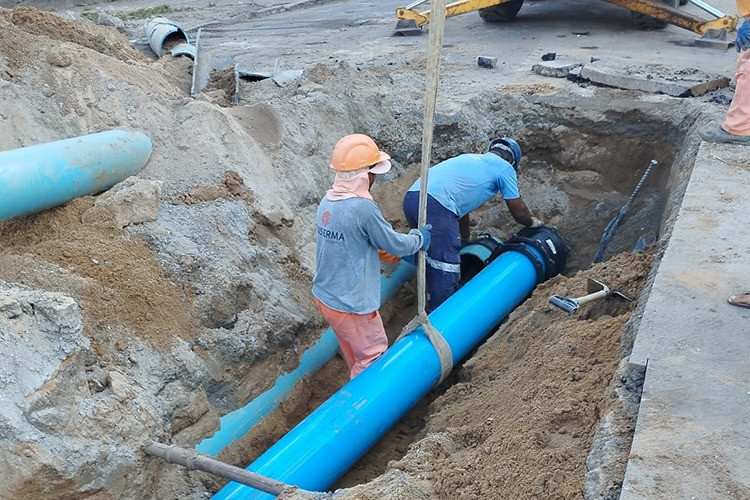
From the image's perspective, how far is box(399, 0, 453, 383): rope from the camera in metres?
3.70

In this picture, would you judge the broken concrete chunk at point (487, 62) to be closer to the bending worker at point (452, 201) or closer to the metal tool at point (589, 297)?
the bending worker at point (452, 201)

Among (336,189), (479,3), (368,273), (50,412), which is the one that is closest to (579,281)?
(368,273)

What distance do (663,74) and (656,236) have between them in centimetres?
278

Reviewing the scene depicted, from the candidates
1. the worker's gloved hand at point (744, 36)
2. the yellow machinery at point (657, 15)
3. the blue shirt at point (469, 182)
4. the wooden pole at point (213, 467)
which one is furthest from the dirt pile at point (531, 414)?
the yellow machinery at point (657, 15)

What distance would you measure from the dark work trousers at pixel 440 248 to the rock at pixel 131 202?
1.91m

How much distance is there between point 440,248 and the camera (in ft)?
17.8

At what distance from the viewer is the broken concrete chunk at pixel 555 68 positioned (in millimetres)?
7391

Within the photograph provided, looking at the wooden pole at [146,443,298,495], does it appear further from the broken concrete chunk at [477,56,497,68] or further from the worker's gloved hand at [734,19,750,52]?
the broken concrete chunk at [477,56,497,68]

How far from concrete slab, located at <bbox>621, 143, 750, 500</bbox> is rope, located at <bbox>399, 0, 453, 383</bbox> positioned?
1409 mm

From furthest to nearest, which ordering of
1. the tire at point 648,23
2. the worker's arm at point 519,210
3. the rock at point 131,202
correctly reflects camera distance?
the tire at point 648,23
the worker's arm at point 519,210
the rock at point 131,202

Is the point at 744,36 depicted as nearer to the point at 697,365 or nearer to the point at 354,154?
the point at 354,154

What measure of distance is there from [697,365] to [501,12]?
8663 millimetres

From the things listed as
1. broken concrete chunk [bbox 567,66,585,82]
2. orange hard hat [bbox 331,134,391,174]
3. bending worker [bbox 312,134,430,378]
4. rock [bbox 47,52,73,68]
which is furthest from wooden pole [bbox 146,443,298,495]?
broken concrete chunk [bbox 567,66,585,82]

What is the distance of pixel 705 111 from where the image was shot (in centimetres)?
603
